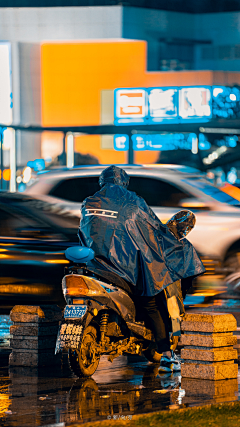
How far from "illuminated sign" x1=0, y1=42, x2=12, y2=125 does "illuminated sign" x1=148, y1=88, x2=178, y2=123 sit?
420cm

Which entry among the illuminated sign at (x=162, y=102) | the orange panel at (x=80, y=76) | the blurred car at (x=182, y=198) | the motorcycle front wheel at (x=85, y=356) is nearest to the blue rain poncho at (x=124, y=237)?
the motorcycle front wheel at (x=85, y=356)

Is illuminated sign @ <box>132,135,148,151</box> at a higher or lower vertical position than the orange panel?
lower

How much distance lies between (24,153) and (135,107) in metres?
3.44

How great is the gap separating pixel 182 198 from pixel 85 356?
6.19m

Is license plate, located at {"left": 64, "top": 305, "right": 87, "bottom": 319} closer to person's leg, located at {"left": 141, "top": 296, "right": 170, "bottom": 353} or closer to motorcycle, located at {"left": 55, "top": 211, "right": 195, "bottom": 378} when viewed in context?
motorcycle, located at {"left": 55, "top": 211, "right": 195, "bottom": 378}

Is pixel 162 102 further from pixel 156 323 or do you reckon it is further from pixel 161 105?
pixel 156 323

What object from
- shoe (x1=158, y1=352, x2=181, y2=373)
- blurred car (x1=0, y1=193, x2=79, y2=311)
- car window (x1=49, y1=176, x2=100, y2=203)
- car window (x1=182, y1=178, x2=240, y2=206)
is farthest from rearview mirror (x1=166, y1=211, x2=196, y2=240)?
car window (x1=49, y1=176, x2=100, y2=203)

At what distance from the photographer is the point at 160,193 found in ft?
40.0

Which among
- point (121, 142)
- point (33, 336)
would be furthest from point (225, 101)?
point (33, 336)

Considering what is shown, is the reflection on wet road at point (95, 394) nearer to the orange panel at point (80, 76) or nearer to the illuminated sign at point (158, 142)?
the illuminated sign at point (158, 142)

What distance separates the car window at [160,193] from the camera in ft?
39.2

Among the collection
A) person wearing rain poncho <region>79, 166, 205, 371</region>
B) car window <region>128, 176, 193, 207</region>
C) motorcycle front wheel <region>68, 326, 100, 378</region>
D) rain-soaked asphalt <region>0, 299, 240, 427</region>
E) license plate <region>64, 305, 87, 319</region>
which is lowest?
rain-soaked asphalt <region>0, 299, 240, 427</region>

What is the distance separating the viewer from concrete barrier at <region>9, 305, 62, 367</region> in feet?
23.0

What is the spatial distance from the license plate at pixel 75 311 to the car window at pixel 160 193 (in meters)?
5.96
